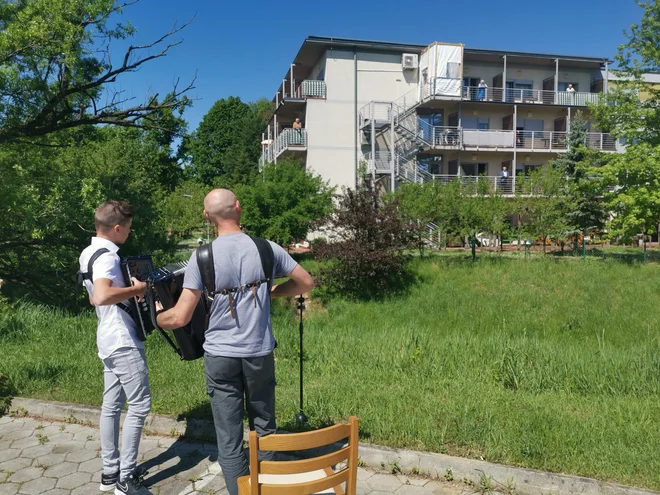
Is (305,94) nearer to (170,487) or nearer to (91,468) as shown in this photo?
(91,468)

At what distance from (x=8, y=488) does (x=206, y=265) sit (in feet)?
8.31

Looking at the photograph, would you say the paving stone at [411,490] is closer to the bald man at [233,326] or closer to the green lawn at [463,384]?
the green lawn at [463,384]

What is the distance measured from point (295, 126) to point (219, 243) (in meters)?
27.6

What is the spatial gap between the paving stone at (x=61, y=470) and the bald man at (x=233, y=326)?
5.70ft

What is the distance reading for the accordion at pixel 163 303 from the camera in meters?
3.32

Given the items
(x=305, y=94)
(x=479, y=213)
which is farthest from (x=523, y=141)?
(x=479, y=213)

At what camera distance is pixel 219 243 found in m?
3.00

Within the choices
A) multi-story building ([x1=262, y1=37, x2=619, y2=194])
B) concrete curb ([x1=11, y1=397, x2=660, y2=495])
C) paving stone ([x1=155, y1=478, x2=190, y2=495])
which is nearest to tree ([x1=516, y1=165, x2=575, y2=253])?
multi-story building ([x1=262, y1=37, x2=619, y2=194])

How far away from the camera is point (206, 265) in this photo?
Answer: 2.95 m

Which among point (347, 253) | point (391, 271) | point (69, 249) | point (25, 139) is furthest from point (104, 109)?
point (391, 271)

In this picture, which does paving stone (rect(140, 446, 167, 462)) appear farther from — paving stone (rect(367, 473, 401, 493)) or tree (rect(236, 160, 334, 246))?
tree (rect(236, 160, 334, 246))

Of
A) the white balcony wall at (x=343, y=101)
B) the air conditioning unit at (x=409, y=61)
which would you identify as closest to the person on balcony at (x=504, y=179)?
the white balcony wall at (x=343, y=101)

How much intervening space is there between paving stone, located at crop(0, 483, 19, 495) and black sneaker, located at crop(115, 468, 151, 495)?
0.84m

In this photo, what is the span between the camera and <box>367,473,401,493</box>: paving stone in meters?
3.79
